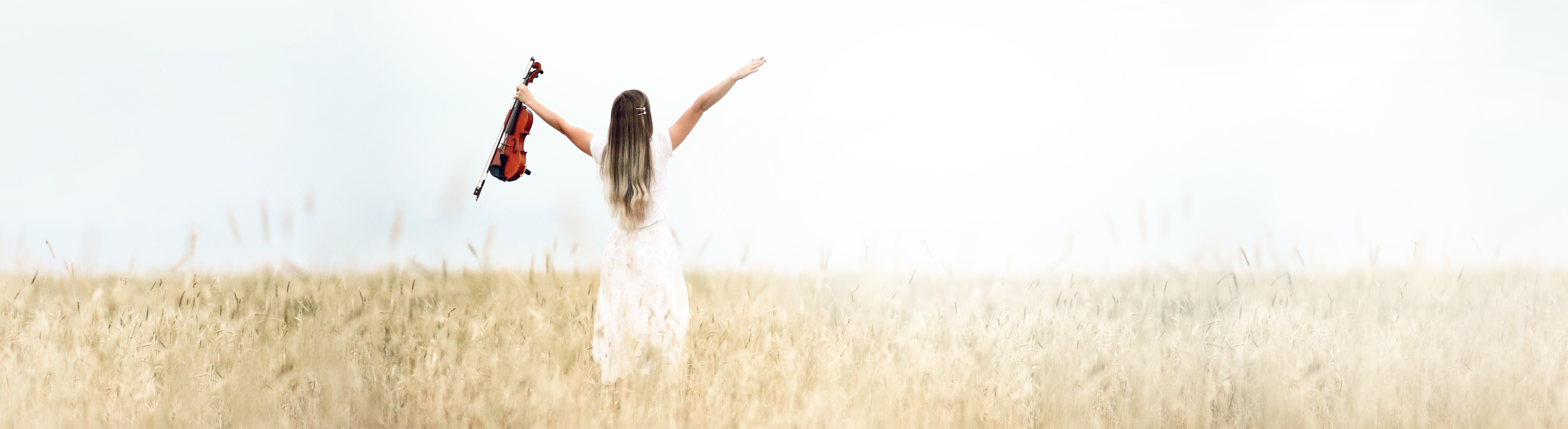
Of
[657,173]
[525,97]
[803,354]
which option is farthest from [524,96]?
[803,354]

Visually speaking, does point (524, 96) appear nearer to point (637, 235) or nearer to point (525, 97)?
point (525, 97)

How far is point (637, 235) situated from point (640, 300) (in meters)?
0.25

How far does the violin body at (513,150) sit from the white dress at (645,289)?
0.27 metres

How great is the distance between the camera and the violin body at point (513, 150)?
9.76ft

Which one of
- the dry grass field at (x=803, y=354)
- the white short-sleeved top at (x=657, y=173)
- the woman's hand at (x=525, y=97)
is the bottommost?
the dry grass field at (x=803, y=354)

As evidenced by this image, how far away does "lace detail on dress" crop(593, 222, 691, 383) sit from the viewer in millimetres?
2934

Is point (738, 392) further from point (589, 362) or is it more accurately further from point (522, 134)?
point (522, 134)

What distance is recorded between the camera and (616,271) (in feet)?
9.78

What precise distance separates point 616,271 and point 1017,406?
5.25 feet

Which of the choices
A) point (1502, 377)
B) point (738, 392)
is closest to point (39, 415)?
point (738, 392)

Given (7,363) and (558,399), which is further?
(7,363)

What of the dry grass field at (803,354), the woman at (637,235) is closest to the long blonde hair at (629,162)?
the woman at (637,235)

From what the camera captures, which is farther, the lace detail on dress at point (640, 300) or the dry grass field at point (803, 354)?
the lace detail on dress at point (640, 300)

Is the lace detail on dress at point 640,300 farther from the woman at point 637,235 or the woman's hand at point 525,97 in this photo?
the woman's hand at point 525,97
